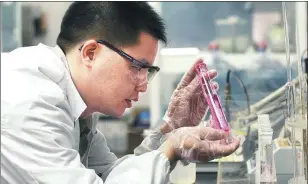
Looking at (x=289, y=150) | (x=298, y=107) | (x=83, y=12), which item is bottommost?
(x=289, y=150)

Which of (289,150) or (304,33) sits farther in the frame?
(304,33)

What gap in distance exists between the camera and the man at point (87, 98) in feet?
3.33

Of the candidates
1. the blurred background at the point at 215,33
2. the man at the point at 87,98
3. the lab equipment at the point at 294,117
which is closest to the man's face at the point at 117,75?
the man at the point at 87,98

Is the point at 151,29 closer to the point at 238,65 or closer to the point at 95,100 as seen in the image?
the point at 95,100

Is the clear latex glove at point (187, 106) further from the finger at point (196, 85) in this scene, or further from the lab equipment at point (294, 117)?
the lab equipment at point (294, 117)

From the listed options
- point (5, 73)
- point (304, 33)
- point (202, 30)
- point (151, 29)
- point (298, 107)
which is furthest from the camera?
point (202, 30)

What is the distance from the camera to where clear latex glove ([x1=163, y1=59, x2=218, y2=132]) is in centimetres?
129

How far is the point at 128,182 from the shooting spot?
1.06 metres

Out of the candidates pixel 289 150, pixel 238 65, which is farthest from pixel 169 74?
pixel 289 150

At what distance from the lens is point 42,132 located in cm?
102

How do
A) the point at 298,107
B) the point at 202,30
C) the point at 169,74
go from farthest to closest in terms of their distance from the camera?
1. the point at 202,30
2. the point at 169,74
3. the point at 298,107

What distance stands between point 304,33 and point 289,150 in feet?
6.27

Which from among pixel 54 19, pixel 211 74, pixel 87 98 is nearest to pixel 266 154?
pixel 211 74

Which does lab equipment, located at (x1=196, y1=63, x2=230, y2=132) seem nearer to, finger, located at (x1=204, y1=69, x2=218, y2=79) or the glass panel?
finger, located at (x1=204, y1=69, x2=218, y2=79)
